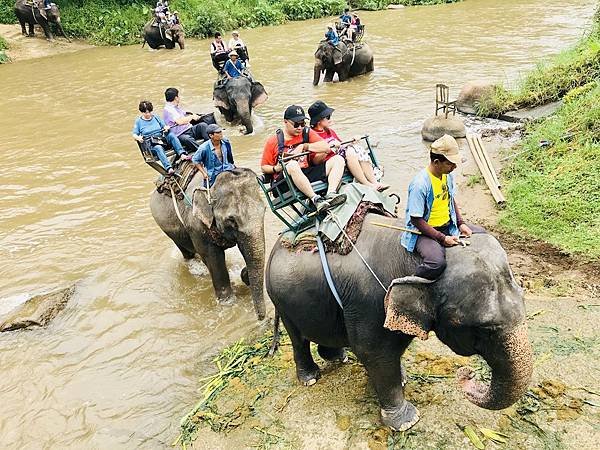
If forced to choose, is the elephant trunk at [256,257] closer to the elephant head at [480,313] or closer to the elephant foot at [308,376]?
the elephant foot at [308,376]

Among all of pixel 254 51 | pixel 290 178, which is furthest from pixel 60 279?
pixel 254 51

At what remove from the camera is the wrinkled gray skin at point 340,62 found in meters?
14.3

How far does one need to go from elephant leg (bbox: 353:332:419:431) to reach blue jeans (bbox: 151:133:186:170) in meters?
3.70

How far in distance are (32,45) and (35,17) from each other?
1209 millimetres

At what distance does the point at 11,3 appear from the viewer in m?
24.5

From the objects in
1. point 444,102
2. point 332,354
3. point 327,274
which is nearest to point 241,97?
point 444,102

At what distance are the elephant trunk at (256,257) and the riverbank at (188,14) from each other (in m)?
21.1

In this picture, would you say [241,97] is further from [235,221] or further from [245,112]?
[235,221]

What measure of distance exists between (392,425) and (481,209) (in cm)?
405

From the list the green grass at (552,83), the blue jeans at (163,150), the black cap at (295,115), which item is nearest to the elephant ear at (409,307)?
the black cap at (295,115)

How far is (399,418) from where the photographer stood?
367cm

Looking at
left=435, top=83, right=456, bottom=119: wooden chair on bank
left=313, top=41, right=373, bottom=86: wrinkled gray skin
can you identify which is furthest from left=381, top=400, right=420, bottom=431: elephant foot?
left=313, top=41, right=373, bottom=86: wrinkled gray skin

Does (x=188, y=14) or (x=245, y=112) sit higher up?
(x=188, y=14)

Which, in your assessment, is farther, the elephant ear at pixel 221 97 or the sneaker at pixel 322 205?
the elephant ear at pixel 221 97
